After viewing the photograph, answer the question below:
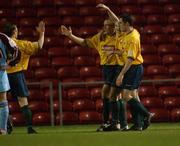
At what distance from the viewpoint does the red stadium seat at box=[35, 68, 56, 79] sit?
13.2 m

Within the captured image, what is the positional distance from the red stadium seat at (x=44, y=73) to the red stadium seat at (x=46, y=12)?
2.56m

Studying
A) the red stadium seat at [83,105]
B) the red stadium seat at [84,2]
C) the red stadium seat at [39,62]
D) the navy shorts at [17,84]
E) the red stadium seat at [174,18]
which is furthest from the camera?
the red stadium seat at [84,2]

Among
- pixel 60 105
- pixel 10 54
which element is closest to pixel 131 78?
pixel 10 54

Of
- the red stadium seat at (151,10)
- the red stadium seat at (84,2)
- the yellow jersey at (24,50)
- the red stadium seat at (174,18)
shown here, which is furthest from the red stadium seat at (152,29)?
the yellow jersey at (24,50)

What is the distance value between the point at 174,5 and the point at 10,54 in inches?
309

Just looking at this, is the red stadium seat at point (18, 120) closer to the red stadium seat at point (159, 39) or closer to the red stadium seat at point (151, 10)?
the red stadium seat at point (159, 39)

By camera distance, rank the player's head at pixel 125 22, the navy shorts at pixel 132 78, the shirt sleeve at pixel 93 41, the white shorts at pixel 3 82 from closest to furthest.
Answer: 1. the white shorts at pixel 3 82
2. the player's head at pixel 125 22
3. the navy shorts at pixel 132 78
4. the shirt sleeve at pixel 93 41

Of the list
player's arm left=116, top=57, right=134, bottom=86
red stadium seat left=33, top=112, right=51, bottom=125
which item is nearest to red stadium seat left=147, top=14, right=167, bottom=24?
red stadium seat left=33, top=112, right=51, bottom=125

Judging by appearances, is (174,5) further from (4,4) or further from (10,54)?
(10,54)

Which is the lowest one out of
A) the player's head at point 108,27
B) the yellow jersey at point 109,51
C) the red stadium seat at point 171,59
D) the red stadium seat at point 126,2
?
the red stadium seat at point 171,59

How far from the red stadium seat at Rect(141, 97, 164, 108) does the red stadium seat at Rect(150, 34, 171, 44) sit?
231 centimetres

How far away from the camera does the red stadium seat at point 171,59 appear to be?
1366 cm

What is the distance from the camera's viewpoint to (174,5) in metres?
15.7

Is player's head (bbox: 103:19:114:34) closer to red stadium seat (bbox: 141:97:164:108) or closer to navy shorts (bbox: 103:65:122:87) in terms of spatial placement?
navy shorts (bbox: 103:65:122:87)
